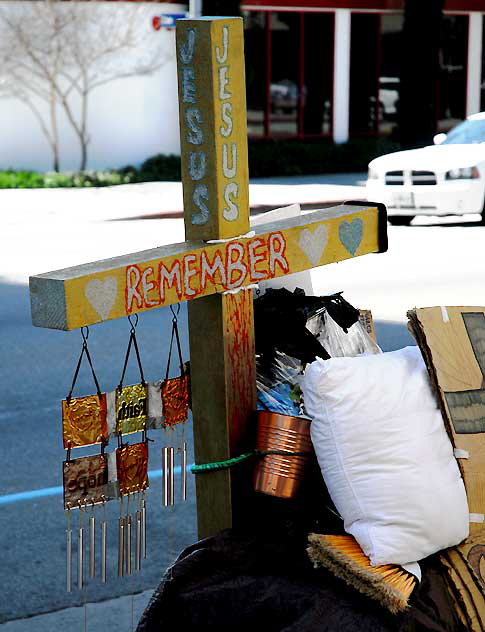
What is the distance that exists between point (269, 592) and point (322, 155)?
75.6 feet

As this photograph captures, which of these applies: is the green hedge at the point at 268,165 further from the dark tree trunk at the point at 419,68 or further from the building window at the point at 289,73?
the dark tree trunk at the point at 419,68

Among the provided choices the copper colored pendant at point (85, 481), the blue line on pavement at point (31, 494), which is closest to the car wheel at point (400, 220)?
the blue line on pavement at point (31, 494)

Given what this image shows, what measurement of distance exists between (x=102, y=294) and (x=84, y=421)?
1.11 feet

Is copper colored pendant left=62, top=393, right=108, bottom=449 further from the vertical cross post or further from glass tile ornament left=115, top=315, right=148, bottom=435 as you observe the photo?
the vertical cross post

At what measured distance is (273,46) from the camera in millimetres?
26812

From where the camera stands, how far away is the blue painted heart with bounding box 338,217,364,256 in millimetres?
3035

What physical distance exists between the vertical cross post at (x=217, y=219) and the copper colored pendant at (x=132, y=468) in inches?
6.4

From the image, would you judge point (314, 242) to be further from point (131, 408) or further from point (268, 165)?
point (268, 165)

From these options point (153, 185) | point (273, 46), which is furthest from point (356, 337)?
point (273, 46)

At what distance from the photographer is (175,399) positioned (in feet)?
9.53

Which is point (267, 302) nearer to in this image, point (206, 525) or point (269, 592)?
point (206, 525)

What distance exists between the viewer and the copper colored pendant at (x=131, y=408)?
277 cm

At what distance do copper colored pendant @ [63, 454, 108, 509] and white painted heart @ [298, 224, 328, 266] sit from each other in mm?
731

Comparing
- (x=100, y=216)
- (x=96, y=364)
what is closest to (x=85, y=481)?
(x=96, y=364)
